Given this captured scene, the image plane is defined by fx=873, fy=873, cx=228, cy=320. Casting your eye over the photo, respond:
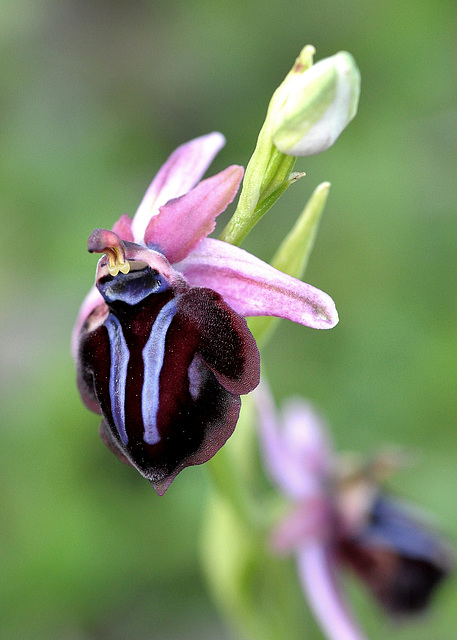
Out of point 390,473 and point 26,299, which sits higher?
point 26,299

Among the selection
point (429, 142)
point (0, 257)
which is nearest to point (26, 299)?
point (0, 257)

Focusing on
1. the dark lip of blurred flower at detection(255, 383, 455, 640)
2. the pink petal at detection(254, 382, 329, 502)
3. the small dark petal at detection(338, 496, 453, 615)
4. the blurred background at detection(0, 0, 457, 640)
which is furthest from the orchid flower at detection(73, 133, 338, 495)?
the blurred background at detection(0, 0, 457, 640)

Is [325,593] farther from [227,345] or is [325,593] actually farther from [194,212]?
[194,212]

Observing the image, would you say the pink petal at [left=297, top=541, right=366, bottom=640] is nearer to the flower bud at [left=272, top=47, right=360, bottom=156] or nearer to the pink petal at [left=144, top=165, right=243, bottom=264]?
the pink petal at [left=144, top=165, right=243, bottom=264]

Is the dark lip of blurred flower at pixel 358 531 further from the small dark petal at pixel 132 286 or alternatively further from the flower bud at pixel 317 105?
the flower bud at pixel 317 105

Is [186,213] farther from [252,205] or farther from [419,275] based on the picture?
[419,275]

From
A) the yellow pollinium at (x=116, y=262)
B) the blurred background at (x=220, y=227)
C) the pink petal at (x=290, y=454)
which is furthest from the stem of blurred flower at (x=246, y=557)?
the yellow pollinium at (x=116, y=262)

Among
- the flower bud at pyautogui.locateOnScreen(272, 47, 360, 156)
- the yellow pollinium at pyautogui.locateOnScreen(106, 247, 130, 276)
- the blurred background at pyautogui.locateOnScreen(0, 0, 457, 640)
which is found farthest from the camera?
the blurred background at pyautogui.locateOnScreen(0, 0, 457, 640)
